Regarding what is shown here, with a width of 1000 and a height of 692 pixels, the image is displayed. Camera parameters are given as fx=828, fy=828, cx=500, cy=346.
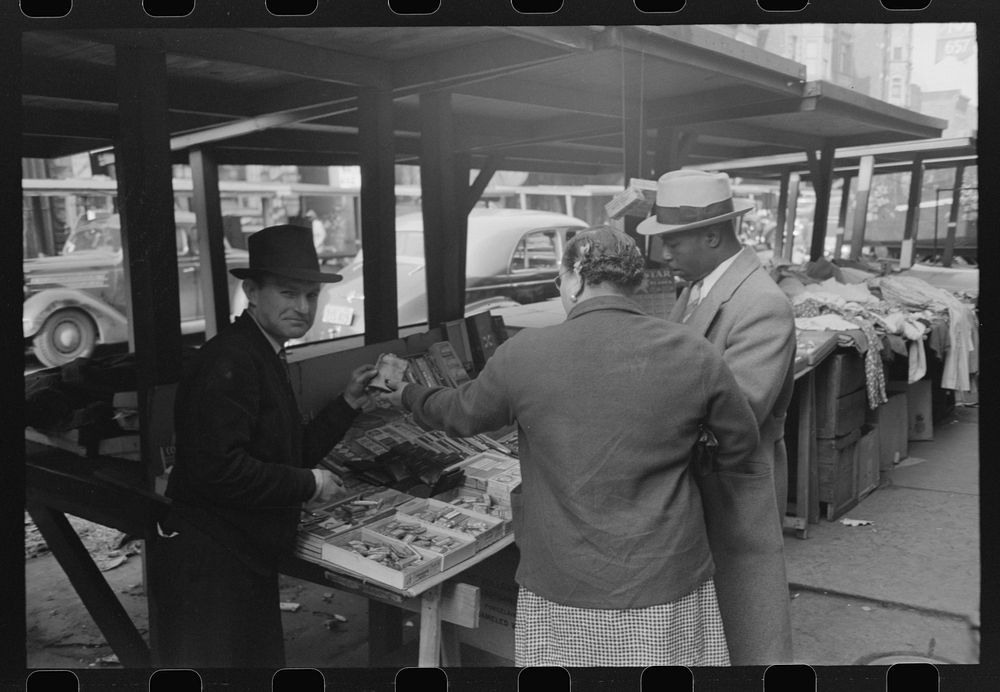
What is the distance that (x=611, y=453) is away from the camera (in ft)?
8.04

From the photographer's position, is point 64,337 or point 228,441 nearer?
point 228,441

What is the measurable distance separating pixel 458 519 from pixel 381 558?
0.43 metres

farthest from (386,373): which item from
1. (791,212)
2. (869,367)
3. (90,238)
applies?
(791,212)

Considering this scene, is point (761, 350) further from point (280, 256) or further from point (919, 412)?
point (919, 412)

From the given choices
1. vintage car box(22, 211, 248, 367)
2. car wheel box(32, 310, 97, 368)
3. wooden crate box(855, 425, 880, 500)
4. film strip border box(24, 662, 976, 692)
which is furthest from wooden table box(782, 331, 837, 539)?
car wheel box(32, 310, 97, 368)

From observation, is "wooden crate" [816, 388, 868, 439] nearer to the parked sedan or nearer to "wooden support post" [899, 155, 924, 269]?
the parked sedan

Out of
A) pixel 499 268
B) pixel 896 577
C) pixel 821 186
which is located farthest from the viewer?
pixel 499 268

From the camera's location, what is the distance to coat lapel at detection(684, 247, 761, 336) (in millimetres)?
3150

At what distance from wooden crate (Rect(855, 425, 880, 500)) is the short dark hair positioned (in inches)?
182

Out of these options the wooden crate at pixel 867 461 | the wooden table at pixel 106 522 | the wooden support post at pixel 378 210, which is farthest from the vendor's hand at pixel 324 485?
the wooden crate at pixel 867 461

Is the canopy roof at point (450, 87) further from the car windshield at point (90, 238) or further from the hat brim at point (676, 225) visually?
the car windshield at point (90, 238)

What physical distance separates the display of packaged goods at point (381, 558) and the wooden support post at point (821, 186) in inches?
320

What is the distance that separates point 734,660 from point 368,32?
3.21 metres

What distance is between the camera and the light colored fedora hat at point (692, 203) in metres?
3.24
